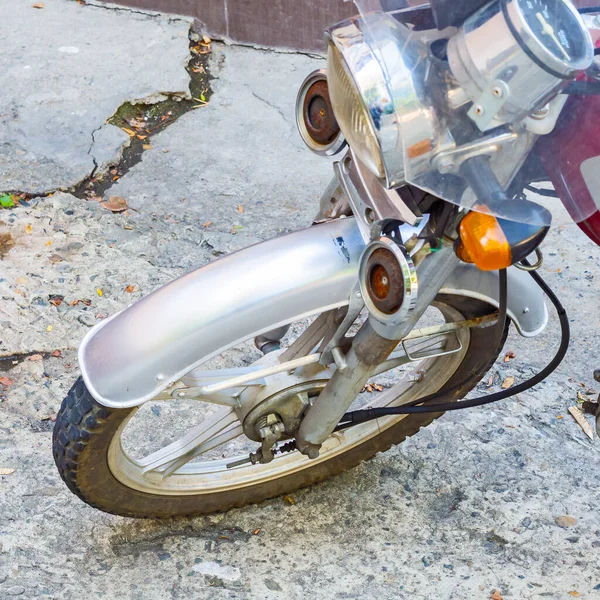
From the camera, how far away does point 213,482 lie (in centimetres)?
195

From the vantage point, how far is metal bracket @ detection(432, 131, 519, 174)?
1146mm

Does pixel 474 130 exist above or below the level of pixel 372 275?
above

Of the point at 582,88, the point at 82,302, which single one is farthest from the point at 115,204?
the point at 582,88

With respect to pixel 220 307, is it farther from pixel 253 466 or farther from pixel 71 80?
pixel 71 80

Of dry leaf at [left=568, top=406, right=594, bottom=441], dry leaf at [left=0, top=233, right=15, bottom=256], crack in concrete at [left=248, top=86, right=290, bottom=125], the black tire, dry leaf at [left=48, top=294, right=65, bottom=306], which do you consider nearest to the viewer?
the black tire

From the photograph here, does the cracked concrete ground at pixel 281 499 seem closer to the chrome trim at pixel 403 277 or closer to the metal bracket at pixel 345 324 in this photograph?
the chrome trim at pixel 403 277

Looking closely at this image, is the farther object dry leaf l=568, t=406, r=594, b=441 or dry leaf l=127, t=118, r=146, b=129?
dry leaf l=127, t=118, r=146, b=129

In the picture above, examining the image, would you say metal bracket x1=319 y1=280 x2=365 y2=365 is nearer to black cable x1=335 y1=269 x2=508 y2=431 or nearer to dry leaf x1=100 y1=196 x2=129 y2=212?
black cable x1=335 y1=269 x2=508 y2=431

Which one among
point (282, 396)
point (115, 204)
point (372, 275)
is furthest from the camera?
point (115, 204)

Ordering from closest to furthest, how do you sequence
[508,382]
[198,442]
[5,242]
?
[198,442] < [508,382] < [5,242]

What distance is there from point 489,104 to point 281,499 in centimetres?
127

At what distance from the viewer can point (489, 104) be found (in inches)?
42.9

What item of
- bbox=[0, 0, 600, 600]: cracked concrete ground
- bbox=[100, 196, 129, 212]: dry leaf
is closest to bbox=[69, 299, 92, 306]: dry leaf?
bbox=[0, 0, 600, 600]: cracked concrete ground

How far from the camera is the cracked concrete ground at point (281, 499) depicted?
186 centimetres
